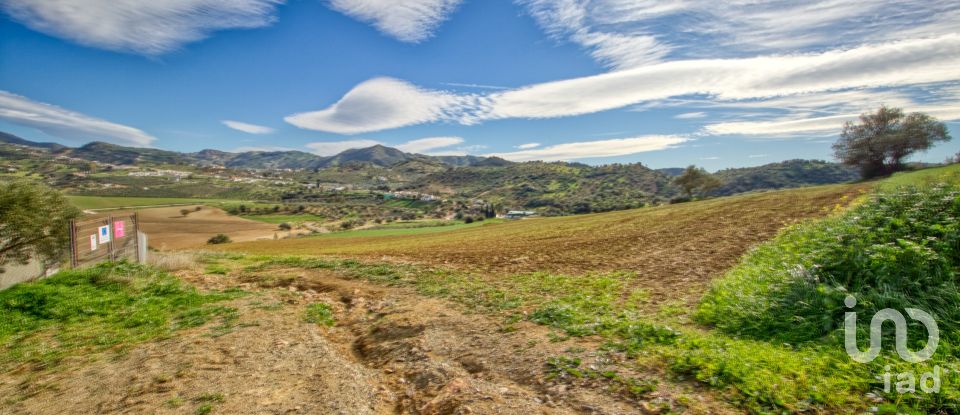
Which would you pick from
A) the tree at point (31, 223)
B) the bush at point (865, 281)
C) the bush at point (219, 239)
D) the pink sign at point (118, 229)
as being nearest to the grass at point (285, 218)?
the bush at point (219, 239)

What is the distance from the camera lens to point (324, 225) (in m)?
98.2

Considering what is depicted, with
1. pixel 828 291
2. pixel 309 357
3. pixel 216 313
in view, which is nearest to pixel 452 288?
pixel 309 357

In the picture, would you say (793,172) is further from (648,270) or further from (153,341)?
(153,341)

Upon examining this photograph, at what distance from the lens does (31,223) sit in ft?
41.7

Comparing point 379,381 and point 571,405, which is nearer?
point 571,405

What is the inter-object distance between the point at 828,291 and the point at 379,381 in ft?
25.9

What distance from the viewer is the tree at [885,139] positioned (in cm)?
4953

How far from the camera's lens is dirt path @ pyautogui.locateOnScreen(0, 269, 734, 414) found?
518 cm

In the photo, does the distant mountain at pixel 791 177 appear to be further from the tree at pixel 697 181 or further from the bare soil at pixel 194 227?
the bare soil at pixel 194 227
